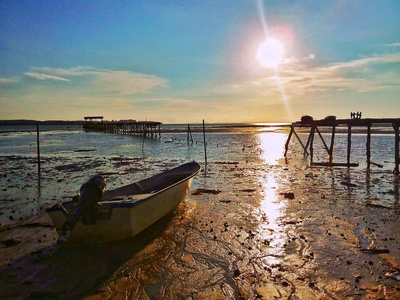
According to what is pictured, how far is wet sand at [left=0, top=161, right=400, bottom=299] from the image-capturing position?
504 centimetres

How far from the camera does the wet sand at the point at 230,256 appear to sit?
504 cm

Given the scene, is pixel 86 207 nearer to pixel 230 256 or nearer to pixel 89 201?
pixel 89 201

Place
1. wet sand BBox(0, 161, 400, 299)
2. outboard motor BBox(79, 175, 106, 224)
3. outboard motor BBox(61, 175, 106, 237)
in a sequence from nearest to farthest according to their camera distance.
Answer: wet sand BBox(0, 161, 400, 299) → outboard motor BBox(61, 175, 106, 237) → outboard motor BBox(79, 175, 106, 224)

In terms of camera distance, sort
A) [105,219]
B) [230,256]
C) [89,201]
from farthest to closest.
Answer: [105,219] < [89,201] < [230,256]

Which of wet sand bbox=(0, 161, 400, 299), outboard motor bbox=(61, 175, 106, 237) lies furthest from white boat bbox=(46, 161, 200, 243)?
wet sand bbox=(0, 161, 400, 299)

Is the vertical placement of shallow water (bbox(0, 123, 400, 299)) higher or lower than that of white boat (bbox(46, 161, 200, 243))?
lower

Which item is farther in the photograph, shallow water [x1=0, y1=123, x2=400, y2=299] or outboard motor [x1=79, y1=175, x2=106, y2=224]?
outboard motor [x1=79, y1=175, x2=106, y2=224]

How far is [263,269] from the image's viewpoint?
5680 mm

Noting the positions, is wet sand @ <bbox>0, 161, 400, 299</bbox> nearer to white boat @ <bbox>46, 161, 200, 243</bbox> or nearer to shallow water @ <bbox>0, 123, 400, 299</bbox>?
shallow water @ <bbox>0, 123, 400, 299</bbox>

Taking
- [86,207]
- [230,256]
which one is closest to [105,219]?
[86,207]

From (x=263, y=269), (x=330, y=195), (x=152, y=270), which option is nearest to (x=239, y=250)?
(x=263, y=269)

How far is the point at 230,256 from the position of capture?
20.7 ft

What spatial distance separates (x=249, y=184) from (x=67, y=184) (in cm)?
894

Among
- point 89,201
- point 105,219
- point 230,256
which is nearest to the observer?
point 230,256
